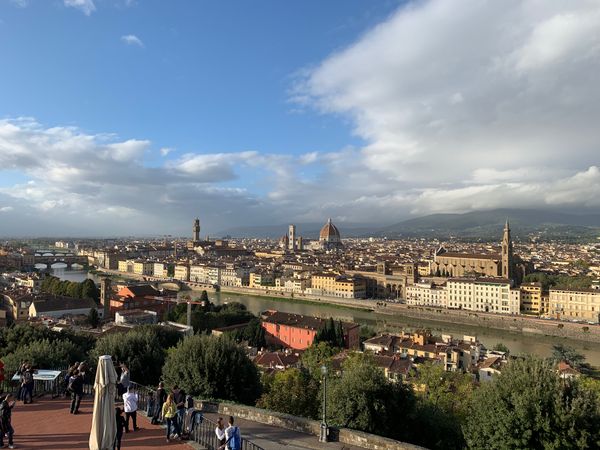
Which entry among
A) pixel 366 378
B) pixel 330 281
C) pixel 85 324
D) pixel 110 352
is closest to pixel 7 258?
pixel 330 281

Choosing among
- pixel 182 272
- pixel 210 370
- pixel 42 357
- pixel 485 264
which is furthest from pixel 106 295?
pixel 485 264

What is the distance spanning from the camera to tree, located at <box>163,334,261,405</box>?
720 cm

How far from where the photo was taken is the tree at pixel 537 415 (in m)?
5.21

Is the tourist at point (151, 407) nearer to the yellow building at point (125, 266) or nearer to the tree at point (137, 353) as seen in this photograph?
the tree at point (137, 353)

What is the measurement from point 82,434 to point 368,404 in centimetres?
345

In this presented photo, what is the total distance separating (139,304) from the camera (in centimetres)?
2592

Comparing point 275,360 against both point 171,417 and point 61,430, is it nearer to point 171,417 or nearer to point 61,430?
point 61,430

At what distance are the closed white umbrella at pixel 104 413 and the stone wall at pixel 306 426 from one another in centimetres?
216

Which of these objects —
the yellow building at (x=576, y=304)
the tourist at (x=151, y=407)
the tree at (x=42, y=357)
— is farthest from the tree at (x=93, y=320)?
the yellow building at (x=576, y=304)

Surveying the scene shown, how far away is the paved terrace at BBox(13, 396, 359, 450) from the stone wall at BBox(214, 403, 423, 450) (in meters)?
0.09

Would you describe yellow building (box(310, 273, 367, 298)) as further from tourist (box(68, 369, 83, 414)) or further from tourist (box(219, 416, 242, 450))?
tourist (box(219, 416, 242, 450))

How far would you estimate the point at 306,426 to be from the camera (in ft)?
17.8

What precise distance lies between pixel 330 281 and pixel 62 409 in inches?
1487

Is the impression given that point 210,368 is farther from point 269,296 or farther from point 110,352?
point 269,296
